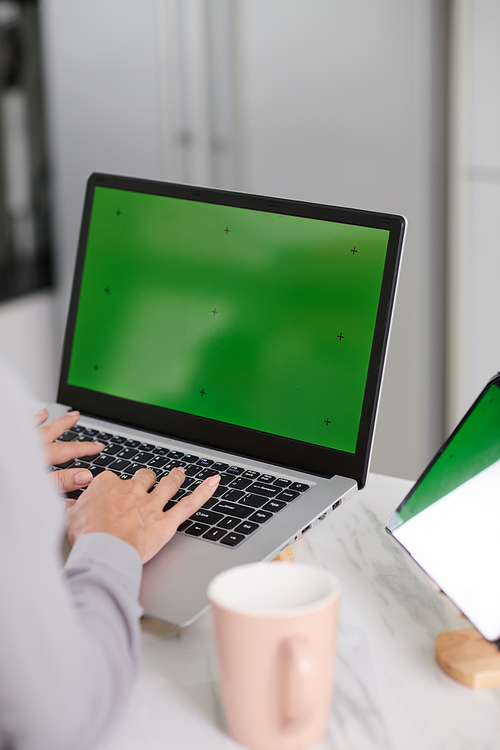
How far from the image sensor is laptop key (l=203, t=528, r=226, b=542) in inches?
26.7

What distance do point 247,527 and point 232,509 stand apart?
36 mm

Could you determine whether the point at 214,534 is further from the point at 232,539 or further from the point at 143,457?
the point at 143,457

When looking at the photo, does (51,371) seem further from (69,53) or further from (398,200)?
(398,200)

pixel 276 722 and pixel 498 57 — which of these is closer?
pixel 276 722

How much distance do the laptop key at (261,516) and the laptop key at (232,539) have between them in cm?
3

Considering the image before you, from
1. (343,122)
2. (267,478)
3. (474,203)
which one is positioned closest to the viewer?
(267,478)

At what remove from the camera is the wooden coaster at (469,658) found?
1.76ft

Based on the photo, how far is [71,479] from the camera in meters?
0.75

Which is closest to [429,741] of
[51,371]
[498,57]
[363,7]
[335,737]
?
[335,737]

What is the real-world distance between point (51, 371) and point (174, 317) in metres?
1.73

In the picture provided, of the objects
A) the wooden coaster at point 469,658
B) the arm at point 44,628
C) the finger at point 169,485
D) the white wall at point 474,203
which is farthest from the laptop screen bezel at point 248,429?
the white wall at point 474,203

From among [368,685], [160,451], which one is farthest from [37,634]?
[160,451]

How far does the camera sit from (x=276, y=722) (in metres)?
0.47

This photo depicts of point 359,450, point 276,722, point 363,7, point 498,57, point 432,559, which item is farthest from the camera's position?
point 363,7
